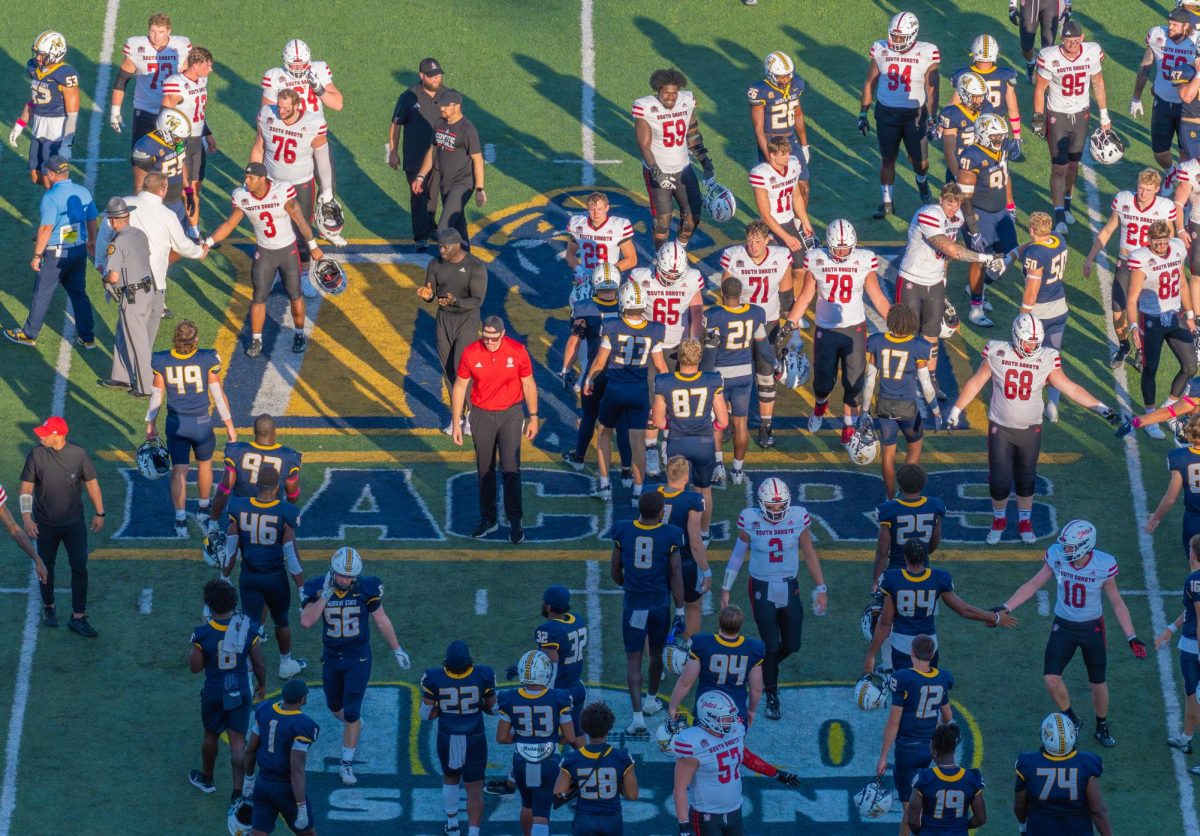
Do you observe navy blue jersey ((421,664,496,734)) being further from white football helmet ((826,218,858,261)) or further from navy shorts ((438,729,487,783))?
white football helmet ((826,218,858,261))

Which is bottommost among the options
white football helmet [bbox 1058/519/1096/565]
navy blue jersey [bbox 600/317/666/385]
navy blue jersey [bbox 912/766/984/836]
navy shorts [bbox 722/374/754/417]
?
navy blue jersey [bbox 912/766/984/836]

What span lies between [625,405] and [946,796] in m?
6.15

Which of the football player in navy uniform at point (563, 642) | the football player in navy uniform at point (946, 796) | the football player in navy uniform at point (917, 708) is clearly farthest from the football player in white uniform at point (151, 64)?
the football player in navy uniform at point (946, 796)

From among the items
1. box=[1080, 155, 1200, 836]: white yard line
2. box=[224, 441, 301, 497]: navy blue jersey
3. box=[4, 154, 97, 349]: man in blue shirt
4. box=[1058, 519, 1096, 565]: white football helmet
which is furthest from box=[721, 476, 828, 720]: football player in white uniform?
box=[4, 154, 97, 349]: man in blue shirt

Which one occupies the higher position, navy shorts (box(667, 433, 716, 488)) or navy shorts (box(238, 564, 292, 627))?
navy shorts (box(667, 433, 716, 488))

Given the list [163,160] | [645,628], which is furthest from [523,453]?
[163,160]

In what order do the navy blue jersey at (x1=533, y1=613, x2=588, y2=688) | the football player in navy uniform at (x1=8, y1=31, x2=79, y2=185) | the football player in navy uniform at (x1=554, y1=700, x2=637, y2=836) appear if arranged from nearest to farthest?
the football player in navy uniform at (x1=554, y1=700, x2=637, y2=836) → the navy blue jersey at (x1=533, y1=613, x2=588, y2=688) → the football player in navy uniform at (x1=8, y1=31, x2=79, y2=185)

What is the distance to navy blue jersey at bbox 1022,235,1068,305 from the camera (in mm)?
21906

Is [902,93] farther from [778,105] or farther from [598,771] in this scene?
[598,771]

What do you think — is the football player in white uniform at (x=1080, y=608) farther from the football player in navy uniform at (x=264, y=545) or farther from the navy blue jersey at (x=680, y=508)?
the football player in navy uniform at (x=264, y=545)

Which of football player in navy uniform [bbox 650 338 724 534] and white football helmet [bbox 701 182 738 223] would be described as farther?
white football helmet [bbox 701 182 738 223]

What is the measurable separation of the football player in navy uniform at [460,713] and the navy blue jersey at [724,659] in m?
1.57

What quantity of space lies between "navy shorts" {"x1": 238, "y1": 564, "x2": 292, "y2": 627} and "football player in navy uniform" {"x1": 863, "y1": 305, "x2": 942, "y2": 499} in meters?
5.78

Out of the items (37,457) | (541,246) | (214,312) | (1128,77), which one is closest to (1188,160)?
(1128,77)
